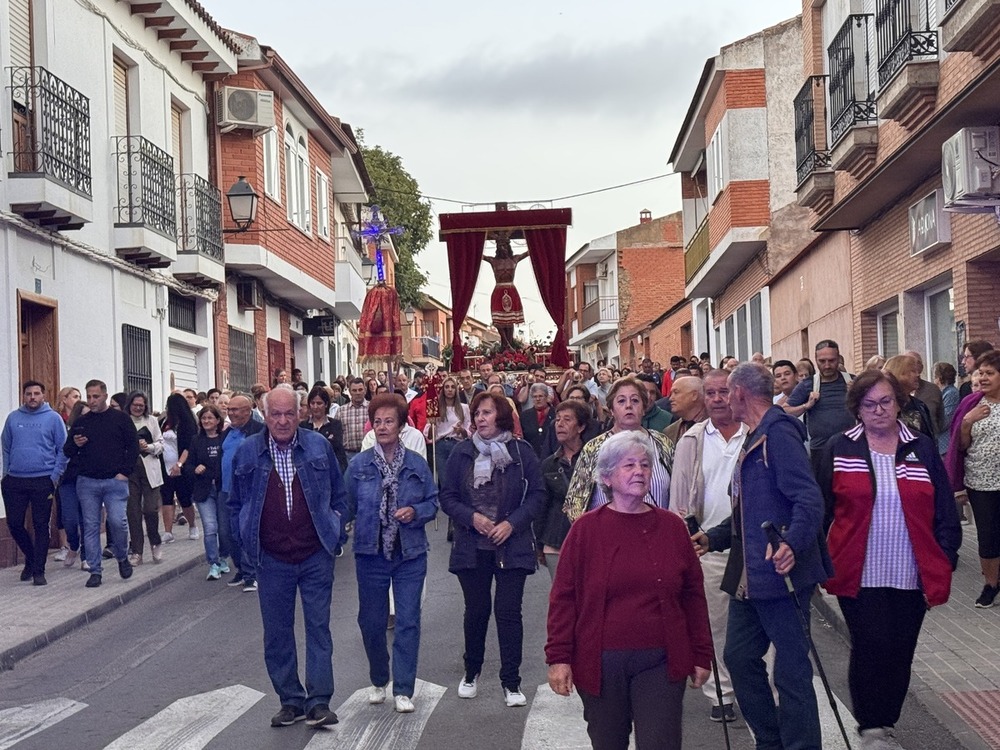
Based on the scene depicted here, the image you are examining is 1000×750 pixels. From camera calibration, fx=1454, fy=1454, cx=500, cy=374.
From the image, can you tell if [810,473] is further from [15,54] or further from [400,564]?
[15,54]

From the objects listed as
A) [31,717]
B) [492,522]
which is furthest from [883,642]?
[31,717]

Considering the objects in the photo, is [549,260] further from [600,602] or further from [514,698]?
[600,602]

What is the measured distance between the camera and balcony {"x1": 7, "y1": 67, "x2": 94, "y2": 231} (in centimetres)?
1583

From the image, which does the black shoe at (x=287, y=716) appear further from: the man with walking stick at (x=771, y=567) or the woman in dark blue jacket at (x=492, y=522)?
the man with walking stick at (x=771, y=567)

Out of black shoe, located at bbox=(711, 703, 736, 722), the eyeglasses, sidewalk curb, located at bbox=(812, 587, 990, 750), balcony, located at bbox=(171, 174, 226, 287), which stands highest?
balcony, located at bbox=(171, 174, 226, 287)

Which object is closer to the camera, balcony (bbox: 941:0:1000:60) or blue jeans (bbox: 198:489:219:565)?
balcony (bbox: 941:0:1000:60)

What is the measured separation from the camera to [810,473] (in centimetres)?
595

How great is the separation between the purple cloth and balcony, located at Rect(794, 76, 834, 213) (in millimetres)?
10281

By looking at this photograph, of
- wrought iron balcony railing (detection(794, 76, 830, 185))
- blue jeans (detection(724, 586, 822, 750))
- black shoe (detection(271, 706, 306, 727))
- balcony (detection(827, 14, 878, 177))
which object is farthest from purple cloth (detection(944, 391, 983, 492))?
wrought iron balcony railing (detection(794, 76, 830, 185))

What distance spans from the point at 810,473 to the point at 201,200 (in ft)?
61.4

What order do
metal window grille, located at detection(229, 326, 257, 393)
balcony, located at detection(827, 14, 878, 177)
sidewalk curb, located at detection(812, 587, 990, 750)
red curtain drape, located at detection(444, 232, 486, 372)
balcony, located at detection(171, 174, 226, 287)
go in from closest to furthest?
1. sidewalk curb, located at detection(812, 587, 990, 750)
2. balcony, located at detection(827, 14, 878, 177)
3. balcony, located at detection(171, 174, 226, 287)
4. metal window grille, located at detection(229, 326, 257, 393)
5. red curtain drape, located at detection(444, 232, 486, 372)

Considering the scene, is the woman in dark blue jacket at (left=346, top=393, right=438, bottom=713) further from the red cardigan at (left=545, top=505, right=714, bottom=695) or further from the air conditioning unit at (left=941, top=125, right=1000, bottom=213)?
the air conditioning unit at (left=941, top=125, right=1000, bottom=213)

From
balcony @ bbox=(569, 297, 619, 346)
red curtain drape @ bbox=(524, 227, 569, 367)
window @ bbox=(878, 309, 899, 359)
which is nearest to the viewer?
window @ bbox=(878, 309, 899, 359)

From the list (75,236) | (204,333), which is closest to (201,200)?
(204,333)
